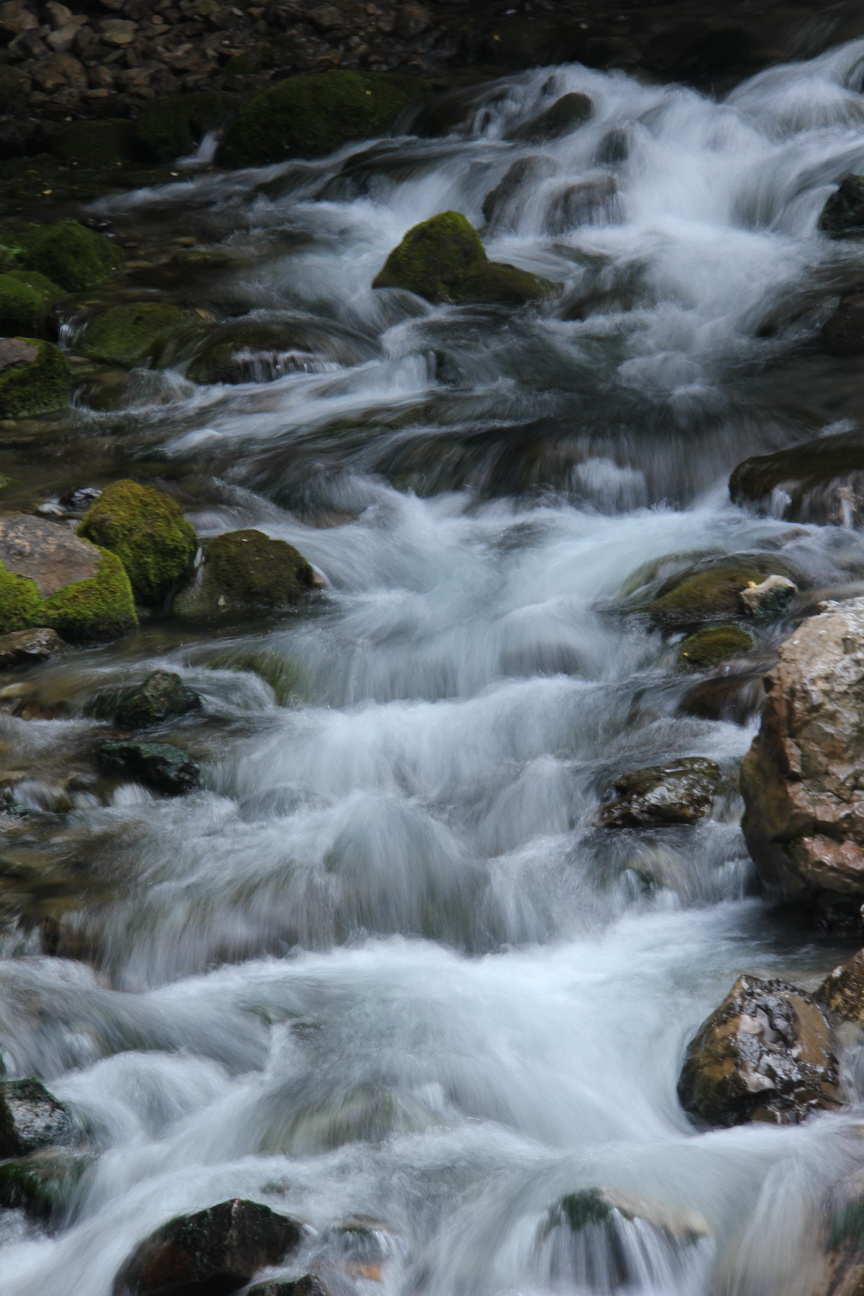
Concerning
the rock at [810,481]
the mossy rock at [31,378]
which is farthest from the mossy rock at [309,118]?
the rock at [810,481]

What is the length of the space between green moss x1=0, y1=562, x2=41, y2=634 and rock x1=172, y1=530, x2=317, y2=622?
82 centimetres

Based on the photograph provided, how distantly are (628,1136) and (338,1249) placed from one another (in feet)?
3.05

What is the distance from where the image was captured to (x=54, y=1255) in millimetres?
3268

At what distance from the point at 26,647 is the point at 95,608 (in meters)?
0.45

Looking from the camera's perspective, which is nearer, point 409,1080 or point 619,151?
point 409,1080

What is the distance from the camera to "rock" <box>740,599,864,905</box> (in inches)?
158

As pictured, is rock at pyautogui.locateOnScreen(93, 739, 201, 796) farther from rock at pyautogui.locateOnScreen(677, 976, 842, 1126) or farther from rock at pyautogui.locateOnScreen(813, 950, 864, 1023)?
rock at pyautogui.locateOnScreen(813, 950, 864, 1023)

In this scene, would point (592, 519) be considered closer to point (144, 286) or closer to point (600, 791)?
point (600, 791)

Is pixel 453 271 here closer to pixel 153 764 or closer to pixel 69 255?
pixel 69 255

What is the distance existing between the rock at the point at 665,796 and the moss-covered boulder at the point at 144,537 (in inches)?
130

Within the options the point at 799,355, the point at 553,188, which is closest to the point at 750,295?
the point at 799,355

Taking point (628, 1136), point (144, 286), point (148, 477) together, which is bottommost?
point (628, 1136)

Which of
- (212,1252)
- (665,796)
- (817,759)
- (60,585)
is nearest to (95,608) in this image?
(60,585)

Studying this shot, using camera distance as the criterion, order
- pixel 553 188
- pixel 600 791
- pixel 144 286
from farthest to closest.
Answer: pixel 553 188 < pixel 144 286 < pixel 600 791
